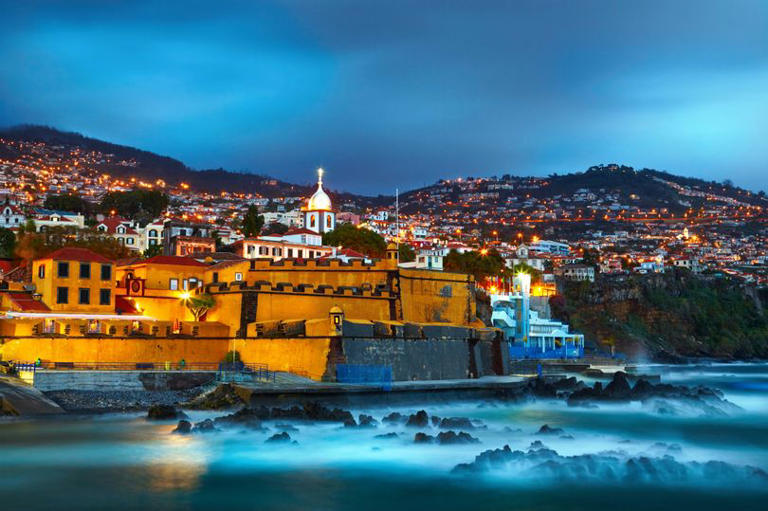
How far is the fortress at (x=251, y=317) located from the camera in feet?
114

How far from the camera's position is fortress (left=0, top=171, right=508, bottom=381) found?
34.6 meters

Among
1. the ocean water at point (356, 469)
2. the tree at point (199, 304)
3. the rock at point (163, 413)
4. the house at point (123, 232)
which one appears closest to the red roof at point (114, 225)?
the house at point (123, 232)

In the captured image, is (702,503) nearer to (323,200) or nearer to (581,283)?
(323,200)

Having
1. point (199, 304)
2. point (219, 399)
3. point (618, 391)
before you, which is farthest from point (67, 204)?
point (618, 391)

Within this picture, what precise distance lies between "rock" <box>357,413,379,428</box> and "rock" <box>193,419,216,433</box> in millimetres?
5037

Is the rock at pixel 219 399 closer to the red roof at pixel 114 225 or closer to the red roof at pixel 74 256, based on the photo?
the red roof at pixel 74 256

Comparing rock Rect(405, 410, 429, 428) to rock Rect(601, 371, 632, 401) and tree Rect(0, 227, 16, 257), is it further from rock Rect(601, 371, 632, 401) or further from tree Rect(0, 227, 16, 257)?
tree Rect(0, 227, 16, 257)

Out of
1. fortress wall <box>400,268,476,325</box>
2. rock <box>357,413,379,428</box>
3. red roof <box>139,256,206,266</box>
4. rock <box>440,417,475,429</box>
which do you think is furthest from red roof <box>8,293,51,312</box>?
rock <box>440,417,475,429</box>

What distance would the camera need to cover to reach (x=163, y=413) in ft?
96.8

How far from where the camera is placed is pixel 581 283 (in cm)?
10419

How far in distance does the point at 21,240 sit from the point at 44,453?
37702 millimetres

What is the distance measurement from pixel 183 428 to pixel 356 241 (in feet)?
170

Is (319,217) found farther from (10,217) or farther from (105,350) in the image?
(105,350)

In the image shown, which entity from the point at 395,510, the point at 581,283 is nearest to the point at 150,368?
the point at 395,510
